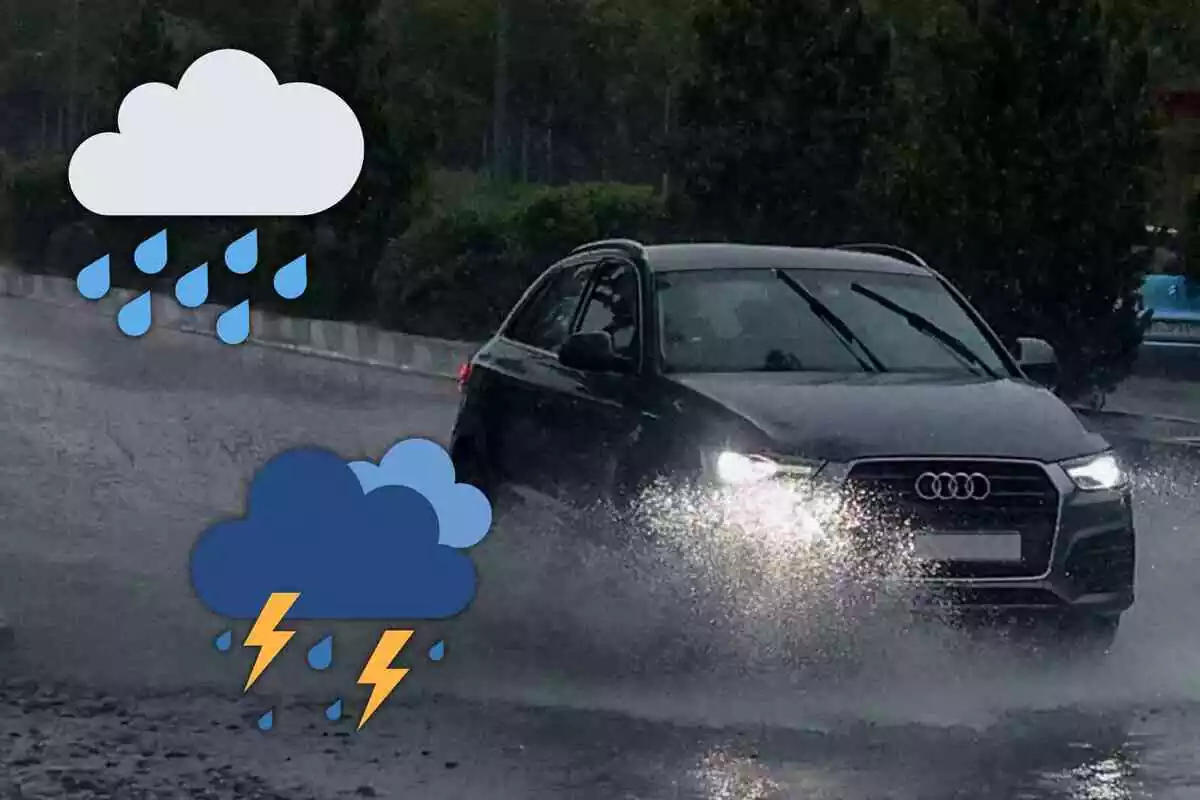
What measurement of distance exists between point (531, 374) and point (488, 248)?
564cm

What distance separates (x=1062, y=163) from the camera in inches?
538

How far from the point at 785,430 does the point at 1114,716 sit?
4.27 feet

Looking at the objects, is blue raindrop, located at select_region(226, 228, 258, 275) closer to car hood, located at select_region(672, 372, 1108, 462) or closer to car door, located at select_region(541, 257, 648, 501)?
car door, located at select_region(541, 257, 648, 501)

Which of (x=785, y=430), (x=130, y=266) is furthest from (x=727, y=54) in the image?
(x=785, y=430)

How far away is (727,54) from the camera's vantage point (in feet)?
40.9

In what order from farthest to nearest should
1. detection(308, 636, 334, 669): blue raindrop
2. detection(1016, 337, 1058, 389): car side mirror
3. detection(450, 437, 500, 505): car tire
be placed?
1. detection(450, 437, 500, 505): car tire
2. detection(1016, 337, 1058, 389): car side mirror
3. detection(308, 636, 334, 669): blue raindrop

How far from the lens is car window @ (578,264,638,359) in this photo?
7.34 m

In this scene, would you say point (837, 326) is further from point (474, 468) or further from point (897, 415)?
point (474, 468)

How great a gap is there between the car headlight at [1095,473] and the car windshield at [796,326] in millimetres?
883

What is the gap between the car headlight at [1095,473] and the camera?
638cm

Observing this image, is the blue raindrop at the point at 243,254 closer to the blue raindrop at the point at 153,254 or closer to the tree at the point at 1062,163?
the blue raindrop at the point at 153,254

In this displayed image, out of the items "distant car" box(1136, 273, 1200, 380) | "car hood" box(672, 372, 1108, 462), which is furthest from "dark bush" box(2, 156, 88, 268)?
"distant car" box(1136, 273, 1200, 380)

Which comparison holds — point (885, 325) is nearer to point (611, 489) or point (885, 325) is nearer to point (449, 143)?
point (611, 489)

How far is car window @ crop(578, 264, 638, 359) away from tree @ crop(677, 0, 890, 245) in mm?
4232
